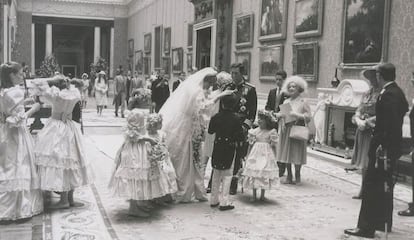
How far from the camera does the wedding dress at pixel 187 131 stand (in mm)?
6402

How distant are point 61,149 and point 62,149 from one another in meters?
0.01

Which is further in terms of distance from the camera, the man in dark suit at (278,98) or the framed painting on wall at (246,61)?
the framed painting on wall at (246,61)

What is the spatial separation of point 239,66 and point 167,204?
229 cm

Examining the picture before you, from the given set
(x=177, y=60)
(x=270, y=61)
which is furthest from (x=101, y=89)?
(x=270, y=61)

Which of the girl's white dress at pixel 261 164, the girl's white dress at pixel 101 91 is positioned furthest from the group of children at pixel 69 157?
the girl's white dress at pixel 101 91

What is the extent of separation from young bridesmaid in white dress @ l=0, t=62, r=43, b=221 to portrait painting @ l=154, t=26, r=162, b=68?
20601 millimetres

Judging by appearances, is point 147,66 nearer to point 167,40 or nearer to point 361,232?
point 167,40

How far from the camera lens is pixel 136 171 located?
5.59 metres

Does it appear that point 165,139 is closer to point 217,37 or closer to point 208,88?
point 208,88

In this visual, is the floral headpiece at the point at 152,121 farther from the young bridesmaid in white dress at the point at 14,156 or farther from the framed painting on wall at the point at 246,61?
the framed painting on wall at the point at 246,61

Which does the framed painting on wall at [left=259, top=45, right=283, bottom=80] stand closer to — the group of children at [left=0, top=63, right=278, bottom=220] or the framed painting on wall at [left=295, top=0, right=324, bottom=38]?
the framed painting on wall at [left=295, top=0, right=324, bottom=38]

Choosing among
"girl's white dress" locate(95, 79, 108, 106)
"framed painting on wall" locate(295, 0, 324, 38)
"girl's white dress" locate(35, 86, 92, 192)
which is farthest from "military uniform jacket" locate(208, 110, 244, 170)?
"girl's white dress" locate(95, 79, 108, 106)

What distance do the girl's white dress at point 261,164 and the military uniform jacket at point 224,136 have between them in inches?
19.3

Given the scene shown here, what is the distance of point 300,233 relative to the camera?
211 inches
